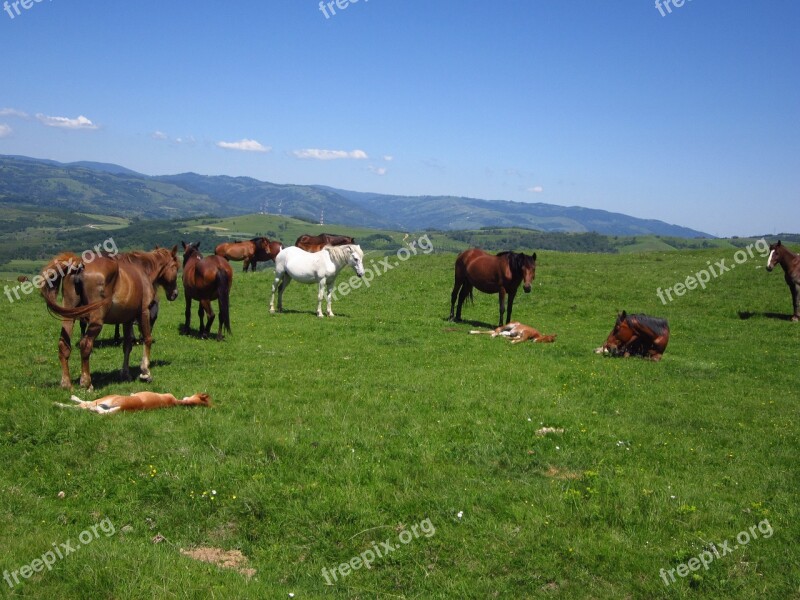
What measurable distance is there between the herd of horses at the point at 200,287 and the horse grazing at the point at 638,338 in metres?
0.03

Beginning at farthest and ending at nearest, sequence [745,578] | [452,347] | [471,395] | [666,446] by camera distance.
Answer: [452,347], [471,395], [666,446], [745,578]

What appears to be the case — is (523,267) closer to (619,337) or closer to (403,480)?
(619,337)

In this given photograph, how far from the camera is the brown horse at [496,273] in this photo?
901 inches

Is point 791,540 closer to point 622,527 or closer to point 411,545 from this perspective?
point 622,527

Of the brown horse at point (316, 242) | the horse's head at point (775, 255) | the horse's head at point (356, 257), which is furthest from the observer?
the brown horse at point (316, 242)

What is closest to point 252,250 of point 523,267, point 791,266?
point 523,267

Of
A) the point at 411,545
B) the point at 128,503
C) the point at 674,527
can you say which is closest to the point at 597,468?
the point at 674,527

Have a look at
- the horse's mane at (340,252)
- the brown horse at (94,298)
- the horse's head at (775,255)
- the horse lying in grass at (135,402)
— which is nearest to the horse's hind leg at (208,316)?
the brown horse at (94,298)

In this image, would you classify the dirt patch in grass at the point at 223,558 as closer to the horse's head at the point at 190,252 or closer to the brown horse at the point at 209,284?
the brown horse at the point at 209,284

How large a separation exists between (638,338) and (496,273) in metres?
6.41

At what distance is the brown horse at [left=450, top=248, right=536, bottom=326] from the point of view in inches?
901

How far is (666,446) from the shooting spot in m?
10.7

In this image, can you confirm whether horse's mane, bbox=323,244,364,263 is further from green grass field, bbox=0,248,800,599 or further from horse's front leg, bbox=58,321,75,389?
horse's front leg, bbox=58,321,75,389

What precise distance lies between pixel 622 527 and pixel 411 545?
2.88 metres
